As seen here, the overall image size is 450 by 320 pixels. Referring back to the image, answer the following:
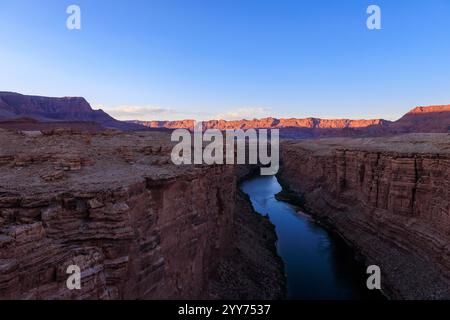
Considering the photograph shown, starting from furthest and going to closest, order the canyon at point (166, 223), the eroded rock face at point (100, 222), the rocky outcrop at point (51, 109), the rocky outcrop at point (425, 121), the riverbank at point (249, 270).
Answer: the rocky outcrop at point (425, 121), the rocky outcrop at point (51, 109), the riverbank at point (249, 270), the canyon at point (166, 223), the eroded rock face at point (100, 222)

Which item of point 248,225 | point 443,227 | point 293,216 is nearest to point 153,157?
point 248,225

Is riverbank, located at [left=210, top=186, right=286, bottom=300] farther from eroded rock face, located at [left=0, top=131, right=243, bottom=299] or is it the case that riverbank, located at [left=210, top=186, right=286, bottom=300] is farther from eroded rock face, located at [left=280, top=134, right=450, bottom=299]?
eroded rock face, located at [left=280, top=134, right=450, bottom=299]

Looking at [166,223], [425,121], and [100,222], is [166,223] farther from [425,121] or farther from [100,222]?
[425,121]

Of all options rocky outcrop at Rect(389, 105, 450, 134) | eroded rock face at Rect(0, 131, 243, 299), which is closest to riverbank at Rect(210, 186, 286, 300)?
eroded rock face at Rect(0, 131, 243, 299)

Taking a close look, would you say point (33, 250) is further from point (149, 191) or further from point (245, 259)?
→ point (245, 259)

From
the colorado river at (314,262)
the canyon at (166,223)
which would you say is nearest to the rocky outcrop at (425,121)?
the colorado river at (314,262)

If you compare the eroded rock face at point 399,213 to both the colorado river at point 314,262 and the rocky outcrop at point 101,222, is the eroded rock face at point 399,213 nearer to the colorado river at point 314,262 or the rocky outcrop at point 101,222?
the colorado river at point 314,262
